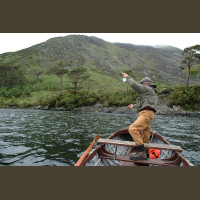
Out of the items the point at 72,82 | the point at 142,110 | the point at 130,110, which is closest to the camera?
the point at 142,110

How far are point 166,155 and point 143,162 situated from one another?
2297 mm

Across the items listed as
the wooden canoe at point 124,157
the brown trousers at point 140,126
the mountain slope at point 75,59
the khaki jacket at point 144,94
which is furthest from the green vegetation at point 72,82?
the wooden canoe at point 124,157

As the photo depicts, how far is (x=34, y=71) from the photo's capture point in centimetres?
10906

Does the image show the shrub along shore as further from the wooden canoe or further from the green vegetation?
the wooden canoe


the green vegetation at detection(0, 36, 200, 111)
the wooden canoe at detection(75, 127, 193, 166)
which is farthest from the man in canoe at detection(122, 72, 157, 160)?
the green vegetation at detection(0, 36, 200, 111)

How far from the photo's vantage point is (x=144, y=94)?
17.3ft

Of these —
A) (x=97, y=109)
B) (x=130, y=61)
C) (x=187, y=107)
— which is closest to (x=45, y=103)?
(x=97, y=109)

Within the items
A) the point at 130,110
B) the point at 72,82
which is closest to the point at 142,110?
the point at 130,110

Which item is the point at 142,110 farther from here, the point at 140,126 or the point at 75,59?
the point at 75,59

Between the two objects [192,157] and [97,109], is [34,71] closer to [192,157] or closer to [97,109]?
[97,109]

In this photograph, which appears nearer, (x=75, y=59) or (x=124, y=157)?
(x=124, y=157)

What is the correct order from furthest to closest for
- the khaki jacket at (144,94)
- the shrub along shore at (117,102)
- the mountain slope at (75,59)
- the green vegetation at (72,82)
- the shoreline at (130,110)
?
1. the mountain slope at (75,59)
2. the green vegetation at (72,82)
3. the shrub along shore at (117,102)
4. the shoreline at (130,110)
5. the khaki jacket at (144,94)

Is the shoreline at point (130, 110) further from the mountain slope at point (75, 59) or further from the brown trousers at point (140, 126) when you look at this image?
the mountain slope at point (75, 59)

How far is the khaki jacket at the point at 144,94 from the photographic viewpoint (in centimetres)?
510
